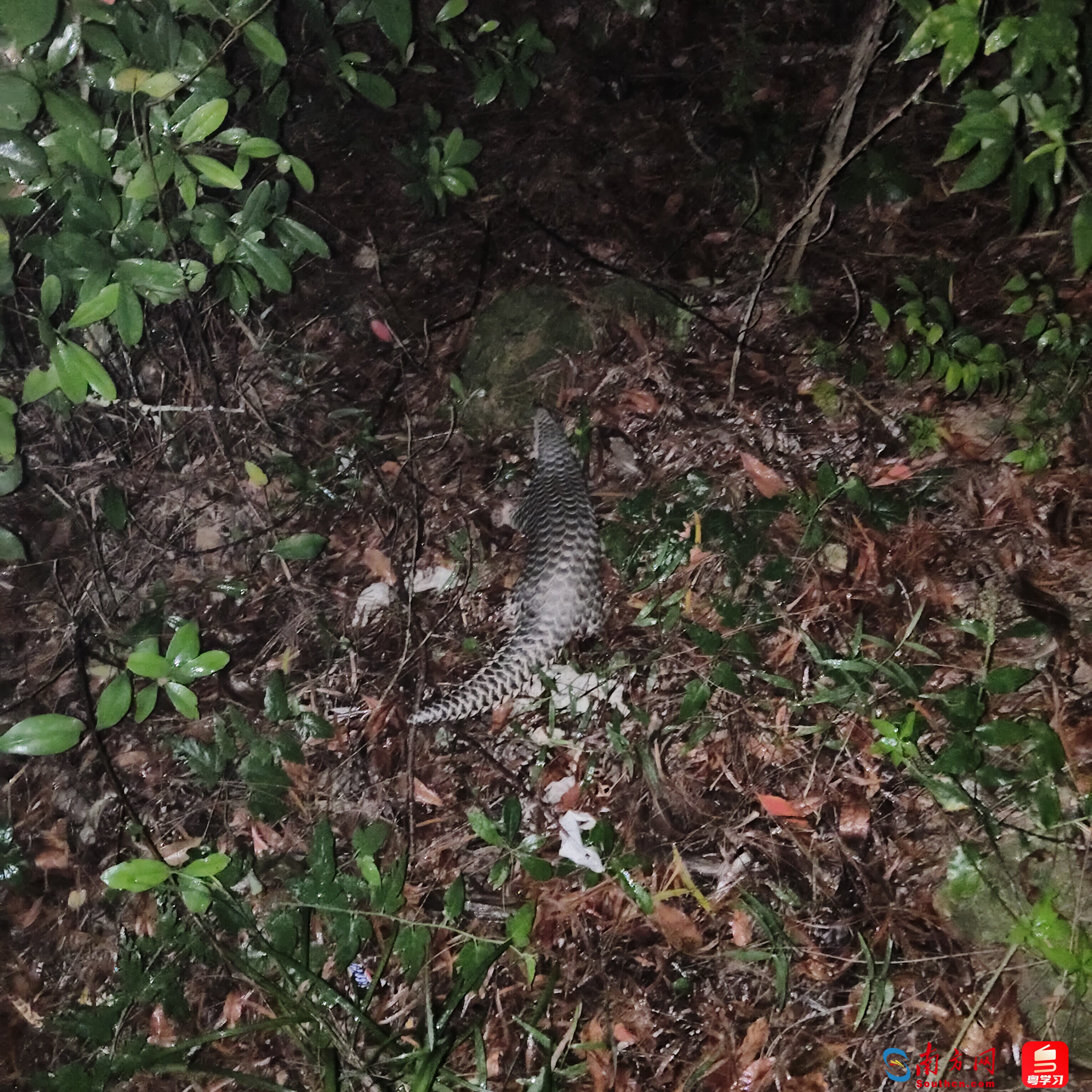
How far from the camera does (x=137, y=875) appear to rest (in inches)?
83.4

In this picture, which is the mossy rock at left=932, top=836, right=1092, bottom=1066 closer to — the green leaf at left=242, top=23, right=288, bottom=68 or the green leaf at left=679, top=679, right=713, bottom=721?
the green leaf at left=679, top=679, right=713, bottom=721

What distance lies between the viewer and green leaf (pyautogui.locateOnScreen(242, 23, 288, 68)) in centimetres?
208

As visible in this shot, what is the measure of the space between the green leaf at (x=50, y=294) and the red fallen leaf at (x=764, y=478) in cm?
255

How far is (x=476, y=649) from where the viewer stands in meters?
2.93

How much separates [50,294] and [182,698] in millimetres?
1314

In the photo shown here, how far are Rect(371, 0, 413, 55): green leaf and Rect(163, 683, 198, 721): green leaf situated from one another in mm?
2139

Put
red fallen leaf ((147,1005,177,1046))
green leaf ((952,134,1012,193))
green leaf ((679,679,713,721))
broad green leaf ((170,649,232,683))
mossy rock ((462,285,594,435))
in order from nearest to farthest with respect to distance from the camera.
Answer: green leaf ((952,134,1012,193)), broad green leaf ((170,649,232,683)), red fallen leaf ((147,1005,177,1046)), green leaf ((679,679,713,721)), mossy rock ((462,285,594,435))

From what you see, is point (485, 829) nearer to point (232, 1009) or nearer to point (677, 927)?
point (677, 927)

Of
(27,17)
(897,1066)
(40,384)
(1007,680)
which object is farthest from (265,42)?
(897,1066)

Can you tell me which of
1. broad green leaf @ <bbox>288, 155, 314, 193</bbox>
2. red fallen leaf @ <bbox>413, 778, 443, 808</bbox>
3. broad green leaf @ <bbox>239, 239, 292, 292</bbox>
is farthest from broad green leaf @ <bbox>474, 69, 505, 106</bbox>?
red fallen leaf @ <bbox>413, 778, 443, 808</bbox>

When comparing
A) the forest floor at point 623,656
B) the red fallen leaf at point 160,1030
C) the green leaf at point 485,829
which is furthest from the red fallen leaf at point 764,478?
the red fallen leaf at point 160,1030

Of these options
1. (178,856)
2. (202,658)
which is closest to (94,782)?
(178,856)

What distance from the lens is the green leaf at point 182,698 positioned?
2.28 meters

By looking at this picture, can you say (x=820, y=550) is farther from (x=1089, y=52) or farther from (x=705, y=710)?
(x=1089, y=52)
